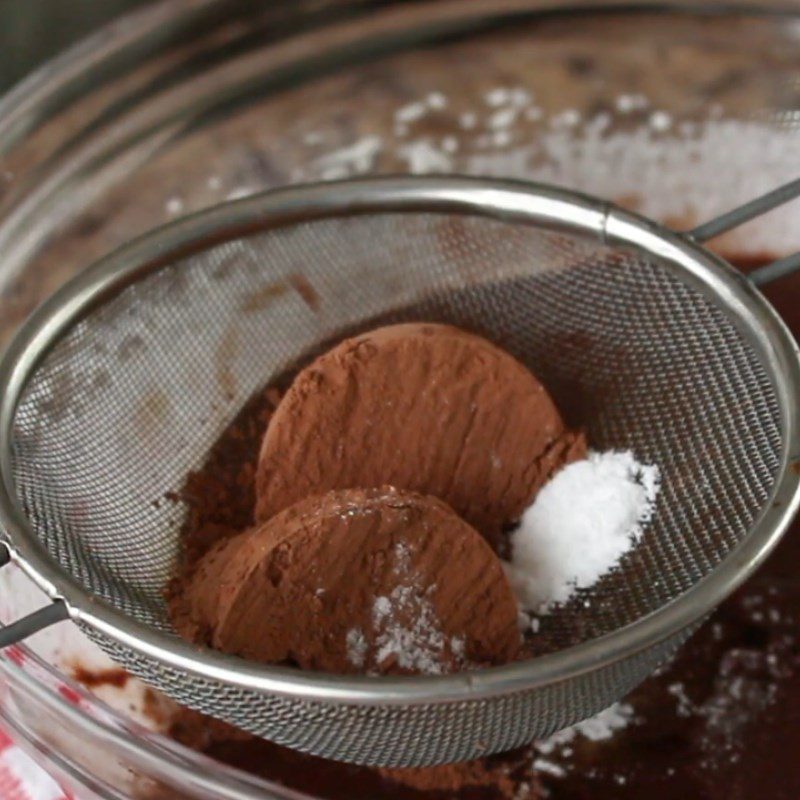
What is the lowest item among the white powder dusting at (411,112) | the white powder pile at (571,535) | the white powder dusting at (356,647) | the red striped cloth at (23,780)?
the red striped cloth at (23,780)

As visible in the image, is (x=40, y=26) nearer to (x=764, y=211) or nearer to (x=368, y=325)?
(x=368, y=325)

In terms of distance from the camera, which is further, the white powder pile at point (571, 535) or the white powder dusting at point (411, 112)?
the white powder dusting at point (411, 112)

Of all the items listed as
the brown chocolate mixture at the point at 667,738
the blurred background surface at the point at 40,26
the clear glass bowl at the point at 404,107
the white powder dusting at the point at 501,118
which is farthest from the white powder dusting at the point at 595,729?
the blurred background surface at the point at 40,26

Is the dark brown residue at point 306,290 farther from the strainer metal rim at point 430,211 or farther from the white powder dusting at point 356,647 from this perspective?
the white powder dusting at point 356,647

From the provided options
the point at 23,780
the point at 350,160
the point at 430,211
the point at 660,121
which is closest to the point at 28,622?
the point at 23,780

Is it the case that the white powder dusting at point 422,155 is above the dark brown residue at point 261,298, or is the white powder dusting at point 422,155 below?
above

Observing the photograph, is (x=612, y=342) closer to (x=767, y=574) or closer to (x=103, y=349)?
(x=767, y=574)

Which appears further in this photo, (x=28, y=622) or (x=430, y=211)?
(x=430, y=211)
